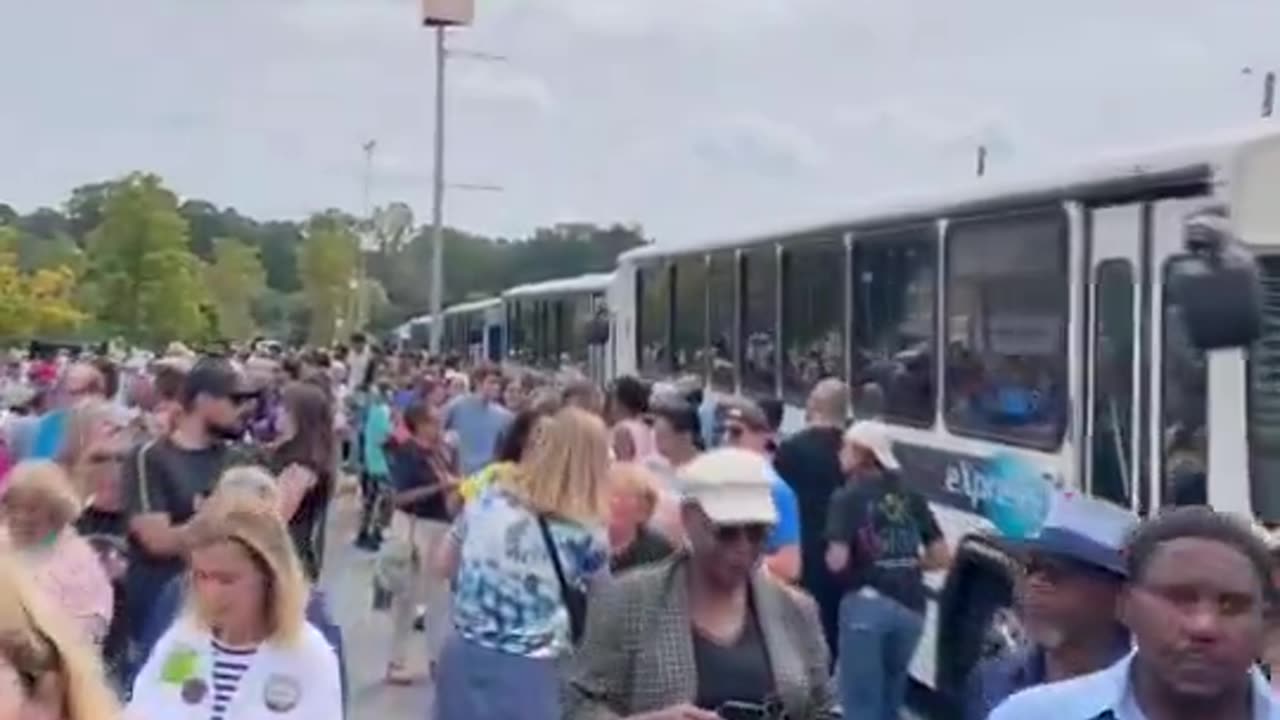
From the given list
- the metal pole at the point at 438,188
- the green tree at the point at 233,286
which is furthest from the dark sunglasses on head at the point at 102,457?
the green tree at the point at 233,286

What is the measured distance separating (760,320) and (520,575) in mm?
11192

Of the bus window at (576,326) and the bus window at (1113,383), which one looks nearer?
the bus window at (1113,383)

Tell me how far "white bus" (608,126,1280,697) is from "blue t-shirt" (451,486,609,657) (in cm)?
234

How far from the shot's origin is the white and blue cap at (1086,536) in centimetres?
452

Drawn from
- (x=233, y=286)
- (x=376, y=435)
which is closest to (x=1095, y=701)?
(x=376, y=435)

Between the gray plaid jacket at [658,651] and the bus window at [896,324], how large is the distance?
7.40 meters

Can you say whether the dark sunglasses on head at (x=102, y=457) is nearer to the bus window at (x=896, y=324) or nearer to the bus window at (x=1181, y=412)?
the bus window at (x=1181, y=412)

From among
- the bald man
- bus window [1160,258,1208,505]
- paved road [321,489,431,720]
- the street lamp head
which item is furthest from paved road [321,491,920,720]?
the street lamp head

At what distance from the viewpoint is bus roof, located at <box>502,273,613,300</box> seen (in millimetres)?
32312

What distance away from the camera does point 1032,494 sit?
36.4 ft

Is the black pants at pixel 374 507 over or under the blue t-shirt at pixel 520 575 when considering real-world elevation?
under

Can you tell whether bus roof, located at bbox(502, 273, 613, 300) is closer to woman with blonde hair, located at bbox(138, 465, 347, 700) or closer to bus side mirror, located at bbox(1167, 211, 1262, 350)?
bus side mirror, located at bbox(1167, 211, 1262, 350)

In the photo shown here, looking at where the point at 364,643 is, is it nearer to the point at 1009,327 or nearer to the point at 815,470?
the point at 815,470

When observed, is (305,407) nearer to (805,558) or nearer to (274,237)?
(805,558)
